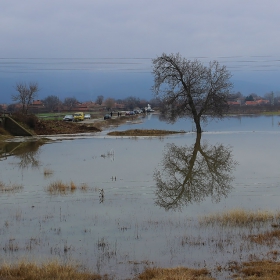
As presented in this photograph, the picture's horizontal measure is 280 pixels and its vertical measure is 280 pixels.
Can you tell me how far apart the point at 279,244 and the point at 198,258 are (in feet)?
6.28

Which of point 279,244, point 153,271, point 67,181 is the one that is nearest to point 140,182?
point 67,181

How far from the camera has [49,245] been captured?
10.1 m

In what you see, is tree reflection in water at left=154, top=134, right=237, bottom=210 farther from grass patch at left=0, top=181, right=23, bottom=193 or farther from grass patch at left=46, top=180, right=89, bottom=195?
grass patch at left=0, top=181, right=23, bottom=193

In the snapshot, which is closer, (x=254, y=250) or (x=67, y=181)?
(x=254, y=250)

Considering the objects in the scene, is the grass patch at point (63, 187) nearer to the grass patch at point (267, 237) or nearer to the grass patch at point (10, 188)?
the grass patch at point (10, 188)

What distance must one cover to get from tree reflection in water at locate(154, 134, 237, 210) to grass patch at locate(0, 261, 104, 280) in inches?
230

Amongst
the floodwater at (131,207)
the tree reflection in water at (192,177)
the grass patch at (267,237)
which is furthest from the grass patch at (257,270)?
the tree reflection in water at (192,177)

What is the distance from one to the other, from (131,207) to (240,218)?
3481 millimetres

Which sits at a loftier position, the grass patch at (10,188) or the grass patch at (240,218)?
the grass patch at (10,188)

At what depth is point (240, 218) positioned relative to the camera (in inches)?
469

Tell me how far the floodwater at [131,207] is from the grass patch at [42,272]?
0.57 metres

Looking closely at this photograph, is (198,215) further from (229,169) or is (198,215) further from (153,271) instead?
(229,169)

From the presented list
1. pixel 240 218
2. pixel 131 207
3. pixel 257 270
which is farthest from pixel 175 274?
pixel 131 207

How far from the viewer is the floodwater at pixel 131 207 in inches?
371
